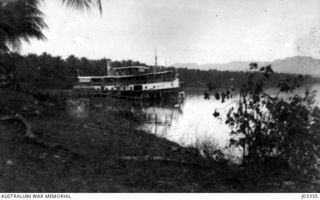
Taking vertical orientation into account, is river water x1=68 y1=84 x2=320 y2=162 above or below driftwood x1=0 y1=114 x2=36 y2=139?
below

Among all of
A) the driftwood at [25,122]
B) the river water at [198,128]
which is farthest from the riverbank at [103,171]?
the river water at [198,128]

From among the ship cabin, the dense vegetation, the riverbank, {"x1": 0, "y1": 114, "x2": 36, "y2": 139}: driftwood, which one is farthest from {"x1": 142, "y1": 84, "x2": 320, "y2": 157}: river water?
the ship cabin

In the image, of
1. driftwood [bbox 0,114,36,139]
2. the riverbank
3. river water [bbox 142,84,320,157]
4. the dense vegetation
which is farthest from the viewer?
river water [bbox 142,84,320,157]

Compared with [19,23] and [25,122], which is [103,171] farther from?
[19,23]

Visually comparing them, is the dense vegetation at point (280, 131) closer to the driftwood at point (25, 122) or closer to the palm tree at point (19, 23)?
the driftwood at point (25, 122)

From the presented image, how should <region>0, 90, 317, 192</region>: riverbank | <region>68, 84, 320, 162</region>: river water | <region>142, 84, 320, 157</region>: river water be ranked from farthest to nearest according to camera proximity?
<region>142, 84, 320, 157</region>: river water → <region>68, 84, 320, 162</region>: river water → <region>0, 90, 317, 192</region>: riverbank

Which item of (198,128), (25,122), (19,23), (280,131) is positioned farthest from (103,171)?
(198,128)

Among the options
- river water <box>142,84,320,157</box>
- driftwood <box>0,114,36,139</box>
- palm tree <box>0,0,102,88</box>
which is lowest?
river water <box>142,84,320,157</box>

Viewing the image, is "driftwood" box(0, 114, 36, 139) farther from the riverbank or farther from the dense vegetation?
the dense vegetation

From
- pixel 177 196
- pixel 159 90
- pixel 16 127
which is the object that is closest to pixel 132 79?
pixel 159 90

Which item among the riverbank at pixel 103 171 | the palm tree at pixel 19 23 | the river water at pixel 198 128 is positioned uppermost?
the palm tree at pixel 19 23

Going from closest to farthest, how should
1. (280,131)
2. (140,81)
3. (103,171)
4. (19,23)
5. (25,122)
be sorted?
(103,171), (280,131), (25,122), (19,23), (140,81)

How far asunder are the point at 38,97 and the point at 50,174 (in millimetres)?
8321

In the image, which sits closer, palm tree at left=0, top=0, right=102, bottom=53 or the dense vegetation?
the dense vegetation
